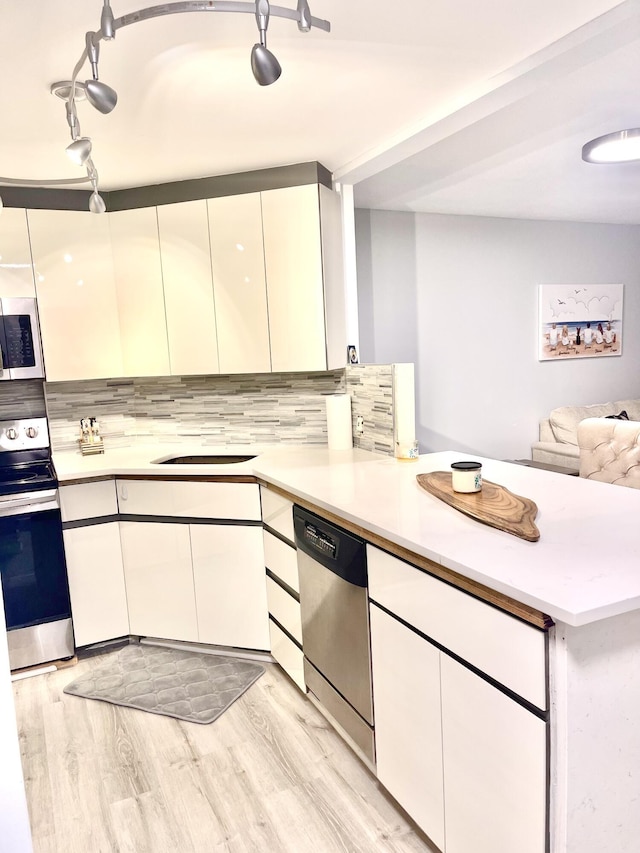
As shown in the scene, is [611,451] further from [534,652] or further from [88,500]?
[88,500]

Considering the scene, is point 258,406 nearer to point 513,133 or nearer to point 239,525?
point 239,525

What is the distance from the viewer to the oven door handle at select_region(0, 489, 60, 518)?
2.58m

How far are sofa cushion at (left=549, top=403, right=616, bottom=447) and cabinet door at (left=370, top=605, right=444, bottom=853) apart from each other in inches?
126

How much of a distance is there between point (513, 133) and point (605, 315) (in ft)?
9.31

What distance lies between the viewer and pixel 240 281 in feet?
9.23

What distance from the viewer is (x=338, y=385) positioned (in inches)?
121

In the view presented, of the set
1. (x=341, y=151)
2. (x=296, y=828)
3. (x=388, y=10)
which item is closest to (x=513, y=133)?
(x=341, y=151)

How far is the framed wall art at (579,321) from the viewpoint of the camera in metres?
4.55

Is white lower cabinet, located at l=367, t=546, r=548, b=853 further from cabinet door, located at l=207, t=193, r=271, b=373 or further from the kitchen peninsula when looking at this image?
cabinet door, located at l=207, t=193, r=271, b=373

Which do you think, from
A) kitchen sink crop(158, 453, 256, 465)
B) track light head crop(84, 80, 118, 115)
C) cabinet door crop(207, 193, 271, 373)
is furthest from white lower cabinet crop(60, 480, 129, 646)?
track light head crop(84, 80, 118, 115)

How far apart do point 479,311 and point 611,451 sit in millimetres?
1898

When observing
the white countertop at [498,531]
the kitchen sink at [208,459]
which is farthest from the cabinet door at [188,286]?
the white countertop at [498,531]

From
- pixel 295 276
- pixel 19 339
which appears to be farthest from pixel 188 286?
pixel 19 339

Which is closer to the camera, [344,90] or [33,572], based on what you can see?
[344,90]
